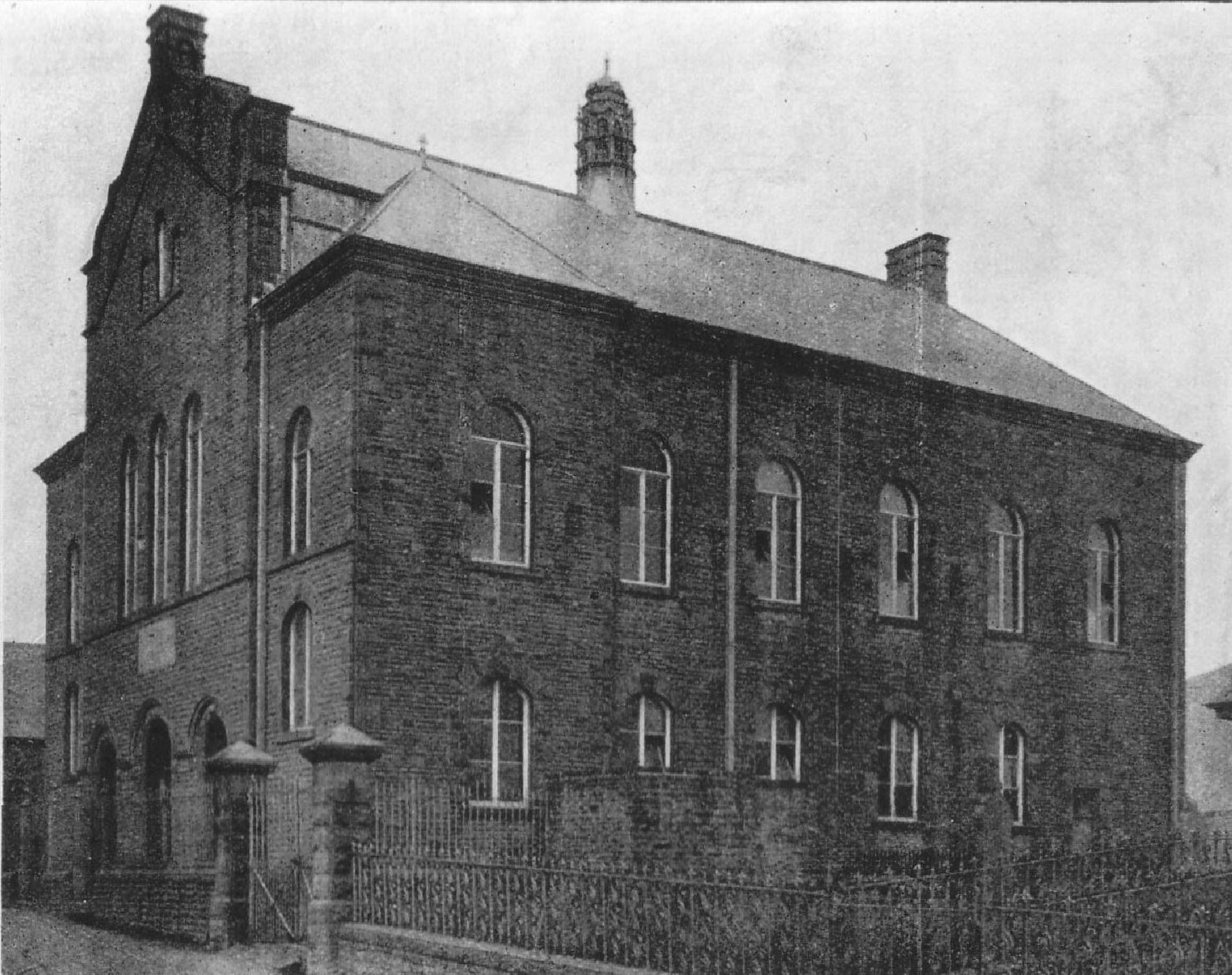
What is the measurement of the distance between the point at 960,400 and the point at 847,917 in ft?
48.5

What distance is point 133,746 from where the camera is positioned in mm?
23812

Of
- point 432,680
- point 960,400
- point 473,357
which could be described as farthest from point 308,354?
point 960,400

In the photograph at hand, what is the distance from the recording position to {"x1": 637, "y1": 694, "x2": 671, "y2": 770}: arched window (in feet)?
69.6

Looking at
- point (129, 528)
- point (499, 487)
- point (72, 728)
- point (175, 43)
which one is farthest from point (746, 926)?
point (72, 728)

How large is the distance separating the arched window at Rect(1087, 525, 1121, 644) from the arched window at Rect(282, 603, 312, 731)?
1480cm

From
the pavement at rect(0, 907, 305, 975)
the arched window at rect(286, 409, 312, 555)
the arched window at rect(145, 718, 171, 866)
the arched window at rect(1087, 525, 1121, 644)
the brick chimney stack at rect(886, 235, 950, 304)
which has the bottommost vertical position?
the pavement at rect(0, 907, 305, 975)

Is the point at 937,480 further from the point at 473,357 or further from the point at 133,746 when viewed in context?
the point at 133,746

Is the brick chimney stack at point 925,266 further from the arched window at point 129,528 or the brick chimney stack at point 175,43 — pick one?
the arched window at point 129,528

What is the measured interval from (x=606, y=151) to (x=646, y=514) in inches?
333

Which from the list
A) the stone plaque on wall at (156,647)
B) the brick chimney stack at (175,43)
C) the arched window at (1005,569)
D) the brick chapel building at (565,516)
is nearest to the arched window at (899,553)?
the brick chapel building at (565,516)

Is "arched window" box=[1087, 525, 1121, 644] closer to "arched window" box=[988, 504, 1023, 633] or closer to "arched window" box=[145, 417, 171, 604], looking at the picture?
"arched window" box=[988, 504, 1023, 633]

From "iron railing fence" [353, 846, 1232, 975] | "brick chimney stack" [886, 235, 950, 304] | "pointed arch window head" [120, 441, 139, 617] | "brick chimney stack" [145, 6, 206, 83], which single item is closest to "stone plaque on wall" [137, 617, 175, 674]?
"pointed arch window head" [120, 441, 139, 617]

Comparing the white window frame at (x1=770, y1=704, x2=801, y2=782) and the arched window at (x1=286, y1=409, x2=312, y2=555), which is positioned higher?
the arched window at (x1=286, y1=409, x2=312, y2=555)

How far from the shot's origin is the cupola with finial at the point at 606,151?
2728cm
